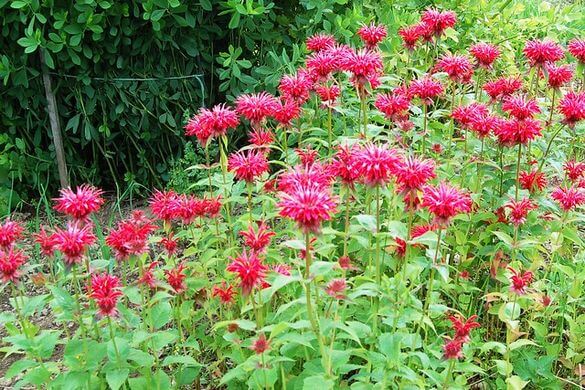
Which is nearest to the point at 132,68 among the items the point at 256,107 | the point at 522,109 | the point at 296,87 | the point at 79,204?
the point at 296,87

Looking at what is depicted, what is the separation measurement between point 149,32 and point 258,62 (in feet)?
2.18

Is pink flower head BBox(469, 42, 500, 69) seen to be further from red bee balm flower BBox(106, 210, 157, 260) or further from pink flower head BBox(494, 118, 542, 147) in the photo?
red bee balm flower BBox(106, 210, 157, 260)

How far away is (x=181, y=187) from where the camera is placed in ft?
12.0

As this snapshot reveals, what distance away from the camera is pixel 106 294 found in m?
1.84

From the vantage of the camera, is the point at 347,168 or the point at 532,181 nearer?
the point at 347,168

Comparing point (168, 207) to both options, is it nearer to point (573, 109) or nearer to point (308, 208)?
point (308, 208)

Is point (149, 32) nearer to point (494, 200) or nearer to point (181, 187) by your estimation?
point (181, 187)

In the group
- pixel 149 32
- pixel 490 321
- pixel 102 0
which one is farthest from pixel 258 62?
pixel 490 321

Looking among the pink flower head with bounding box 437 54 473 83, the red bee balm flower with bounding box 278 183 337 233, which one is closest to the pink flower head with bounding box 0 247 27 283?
the red bee balm flower with bounding box 278 183 337 233

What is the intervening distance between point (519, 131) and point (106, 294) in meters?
1.43

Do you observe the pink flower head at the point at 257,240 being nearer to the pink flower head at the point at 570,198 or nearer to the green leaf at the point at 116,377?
the green leaf at the point at 116,377

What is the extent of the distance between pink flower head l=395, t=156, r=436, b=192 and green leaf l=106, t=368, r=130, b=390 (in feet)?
3.10

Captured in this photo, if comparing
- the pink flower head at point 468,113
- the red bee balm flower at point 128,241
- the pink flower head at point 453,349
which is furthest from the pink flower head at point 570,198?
the red bee balm flower at point 128,241

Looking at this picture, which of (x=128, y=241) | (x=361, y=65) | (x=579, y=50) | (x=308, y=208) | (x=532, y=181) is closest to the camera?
(x=308, y=208)
